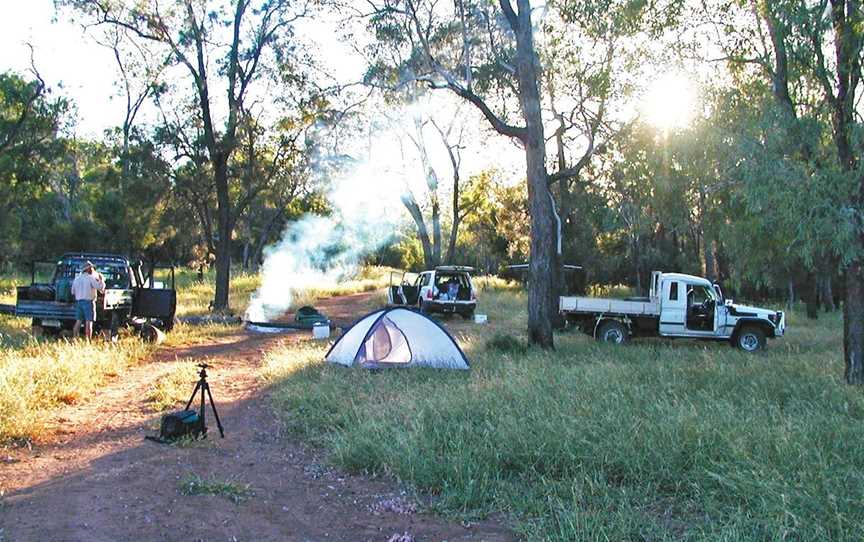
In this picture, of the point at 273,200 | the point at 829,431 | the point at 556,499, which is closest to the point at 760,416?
the point at 829,431

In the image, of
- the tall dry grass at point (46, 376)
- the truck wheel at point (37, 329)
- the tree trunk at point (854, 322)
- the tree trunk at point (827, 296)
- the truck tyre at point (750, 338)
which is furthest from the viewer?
the tree trunk at point (827, 296)

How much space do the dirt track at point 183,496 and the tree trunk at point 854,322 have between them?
7.51m

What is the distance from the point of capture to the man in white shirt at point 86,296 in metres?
14.5

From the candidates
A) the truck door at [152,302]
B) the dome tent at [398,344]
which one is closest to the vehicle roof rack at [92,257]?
the truck door at [152,302]

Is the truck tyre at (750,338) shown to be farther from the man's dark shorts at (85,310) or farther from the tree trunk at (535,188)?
the man's dark shorts at (85,310)

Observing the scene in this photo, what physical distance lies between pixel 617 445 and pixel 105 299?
496 inches

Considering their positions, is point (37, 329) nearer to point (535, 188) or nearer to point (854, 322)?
point (535, 188)

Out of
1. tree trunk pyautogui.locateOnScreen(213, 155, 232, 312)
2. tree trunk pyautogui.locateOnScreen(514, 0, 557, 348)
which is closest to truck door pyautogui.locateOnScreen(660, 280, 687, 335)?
tree trunk pyautogui.locateOnScreen(514, 0, 557, 348)

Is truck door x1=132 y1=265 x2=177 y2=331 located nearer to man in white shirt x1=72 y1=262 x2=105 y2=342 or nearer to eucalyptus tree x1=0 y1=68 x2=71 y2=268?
man in white shirt x1=72 y1=262 x2=105 y2=342

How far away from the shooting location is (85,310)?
14656 mm

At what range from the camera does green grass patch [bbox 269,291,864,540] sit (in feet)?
16.8

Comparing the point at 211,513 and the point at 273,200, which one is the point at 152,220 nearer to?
the point at 273,200

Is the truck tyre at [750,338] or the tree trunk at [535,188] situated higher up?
the tree trunk at [535,188]

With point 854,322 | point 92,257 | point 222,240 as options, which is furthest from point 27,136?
point 854,322
